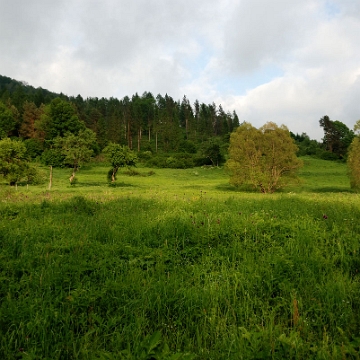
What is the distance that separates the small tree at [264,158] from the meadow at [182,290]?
32280 millimetres

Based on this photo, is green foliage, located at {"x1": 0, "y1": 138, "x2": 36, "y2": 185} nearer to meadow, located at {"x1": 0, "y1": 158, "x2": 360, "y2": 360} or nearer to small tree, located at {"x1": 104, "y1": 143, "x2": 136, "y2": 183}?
small tree, located at {"x1": 104, "y1": 143, "x2": 136, "y2": 183}

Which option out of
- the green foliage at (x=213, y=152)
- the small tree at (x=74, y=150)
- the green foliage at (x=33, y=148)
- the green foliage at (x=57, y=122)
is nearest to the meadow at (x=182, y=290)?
the small tree at (x=74, y=150)

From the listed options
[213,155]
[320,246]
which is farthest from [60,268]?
[213,155]

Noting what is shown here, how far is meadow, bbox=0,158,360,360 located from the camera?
309 cm

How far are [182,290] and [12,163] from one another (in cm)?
4021

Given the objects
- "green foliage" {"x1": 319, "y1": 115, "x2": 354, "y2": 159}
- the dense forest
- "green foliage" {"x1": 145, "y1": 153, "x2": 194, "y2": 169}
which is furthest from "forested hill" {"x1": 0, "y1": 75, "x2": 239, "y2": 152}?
"green foliage" {"x1": 319, "y1": 115, "x2": 354, "y2": 159}

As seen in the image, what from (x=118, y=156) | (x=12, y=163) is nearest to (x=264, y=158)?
(x=118, y=156)

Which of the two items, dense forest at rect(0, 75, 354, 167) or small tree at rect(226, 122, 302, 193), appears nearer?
small tree at rect(226, 122, 302, 193)

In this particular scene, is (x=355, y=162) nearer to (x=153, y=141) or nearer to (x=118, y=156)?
(x=118, y=156)

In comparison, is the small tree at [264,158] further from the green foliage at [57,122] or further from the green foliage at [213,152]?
the green foliage at [57,122]

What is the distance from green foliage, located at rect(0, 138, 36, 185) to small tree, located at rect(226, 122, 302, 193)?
97.8 ft

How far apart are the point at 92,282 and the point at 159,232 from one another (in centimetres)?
248

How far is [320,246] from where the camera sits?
5.88m

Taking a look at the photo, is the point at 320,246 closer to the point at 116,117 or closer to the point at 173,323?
the point at 173,323
